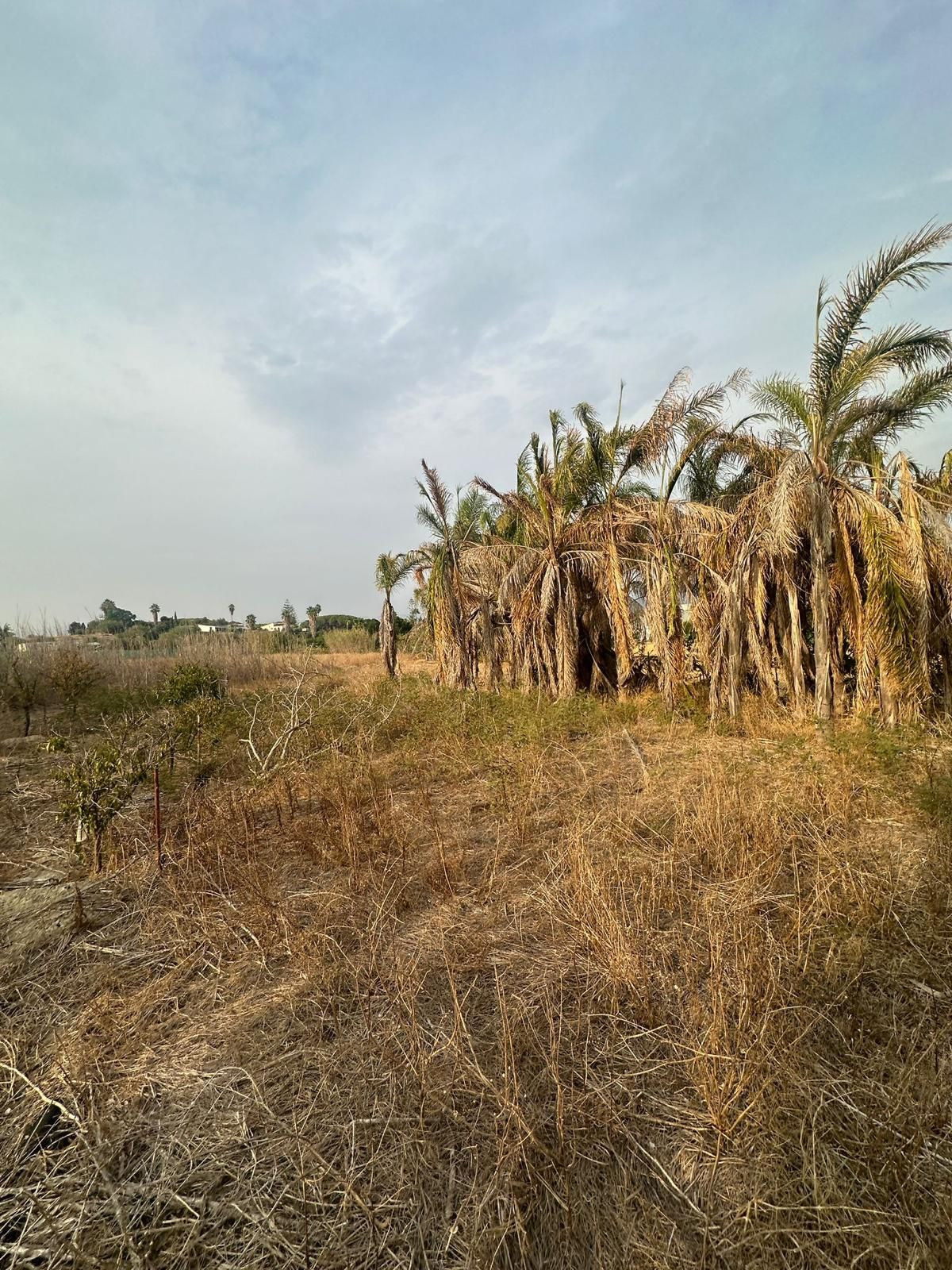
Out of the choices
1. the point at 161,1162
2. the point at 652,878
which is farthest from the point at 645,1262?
the point at 652,878

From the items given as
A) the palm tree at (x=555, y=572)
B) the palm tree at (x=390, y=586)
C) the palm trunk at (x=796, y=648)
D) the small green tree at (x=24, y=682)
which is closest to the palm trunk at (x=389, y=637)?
the palm tree at (x=390, y=586)

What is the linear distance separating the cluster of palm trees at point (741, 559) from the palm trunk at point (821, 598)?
30 mm

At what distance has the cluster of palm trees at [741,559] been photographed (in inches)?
321

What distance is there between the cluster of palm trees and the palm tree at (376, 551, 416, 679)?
0.59 feet

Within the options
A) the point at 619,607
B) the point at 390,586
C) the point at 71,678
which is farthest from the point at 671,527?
the point at 71,678

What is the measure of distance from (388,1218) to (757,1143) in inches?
54.9

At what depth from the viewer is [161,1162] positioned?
206cm

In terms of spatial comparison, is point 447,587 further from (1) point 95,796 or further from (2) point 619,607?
(1) point 95,796

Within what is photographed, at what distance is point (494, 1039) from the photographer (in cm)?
260

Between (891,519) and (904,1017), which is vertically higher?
(891,519)

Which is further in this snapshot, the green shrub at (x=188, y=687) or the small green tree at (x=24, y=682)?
the small green tree at (x=24, y=682)

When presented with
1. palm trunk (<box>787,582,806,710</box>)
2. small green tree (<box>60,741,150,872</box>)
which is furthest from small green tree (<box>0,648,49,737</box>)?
palm trunk (<box>787,582,806,710</box>)

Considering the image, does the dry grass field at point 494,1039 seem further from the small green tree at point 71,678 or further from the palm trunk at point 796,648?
the small green tree at point 71,678

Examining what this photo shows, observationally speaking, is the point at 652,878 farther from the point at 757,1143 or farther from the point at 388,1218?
the point at 388,1218
